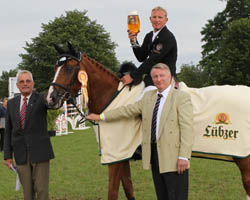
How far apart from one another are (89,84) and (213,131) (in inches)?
81.0

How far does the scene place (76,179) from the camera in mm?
7676

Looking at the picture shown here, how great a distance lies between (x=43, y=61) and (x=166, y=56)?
37.8m

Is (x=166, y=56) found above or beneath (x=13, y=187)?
above

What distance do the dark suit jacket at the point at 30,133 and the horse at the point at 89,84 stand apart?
0.24 meters

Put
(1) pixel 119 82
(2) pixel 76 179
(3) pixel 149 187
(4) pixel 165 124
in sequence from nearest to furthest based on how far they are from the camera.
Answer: (4) pixel 165 124 < (1) pixel 119 82 < (3) pixel 149 187 < (2) pixel 76 179

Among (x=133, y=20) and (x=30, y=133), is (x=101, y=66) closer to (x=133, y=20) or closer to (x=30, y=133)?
(x=133, y=20)

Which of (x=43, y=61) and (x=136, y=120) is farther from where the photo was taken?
(x=43, y=61)

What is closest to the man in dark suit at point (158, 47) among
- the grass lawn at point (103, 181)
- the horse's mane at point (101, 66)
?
the horse's mane at point (101, 66)

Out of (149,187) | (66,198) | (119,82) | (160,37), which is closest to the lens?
(160,37)

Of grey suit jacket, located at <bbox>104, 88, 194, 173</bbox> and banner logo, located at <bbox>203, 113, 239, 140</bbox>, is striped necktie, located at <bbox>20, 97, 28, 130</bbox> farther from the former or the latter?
banner logo, located at <bbox>203, 113, 239, 140</bbox>

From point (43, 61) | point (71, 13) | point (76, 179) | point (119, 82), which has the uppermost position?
point (71, 13)

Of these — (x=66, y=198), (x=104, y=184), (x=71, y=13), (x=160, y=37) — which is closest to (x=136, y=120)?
(x=160, y=37)

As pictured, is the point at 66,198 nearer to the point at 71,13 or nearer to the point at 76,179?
the point at 76,179

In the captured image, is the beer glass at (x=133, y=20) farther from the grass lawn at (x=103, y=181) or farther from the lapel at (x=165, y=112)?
the grass lawn at (x=103, y=181)
